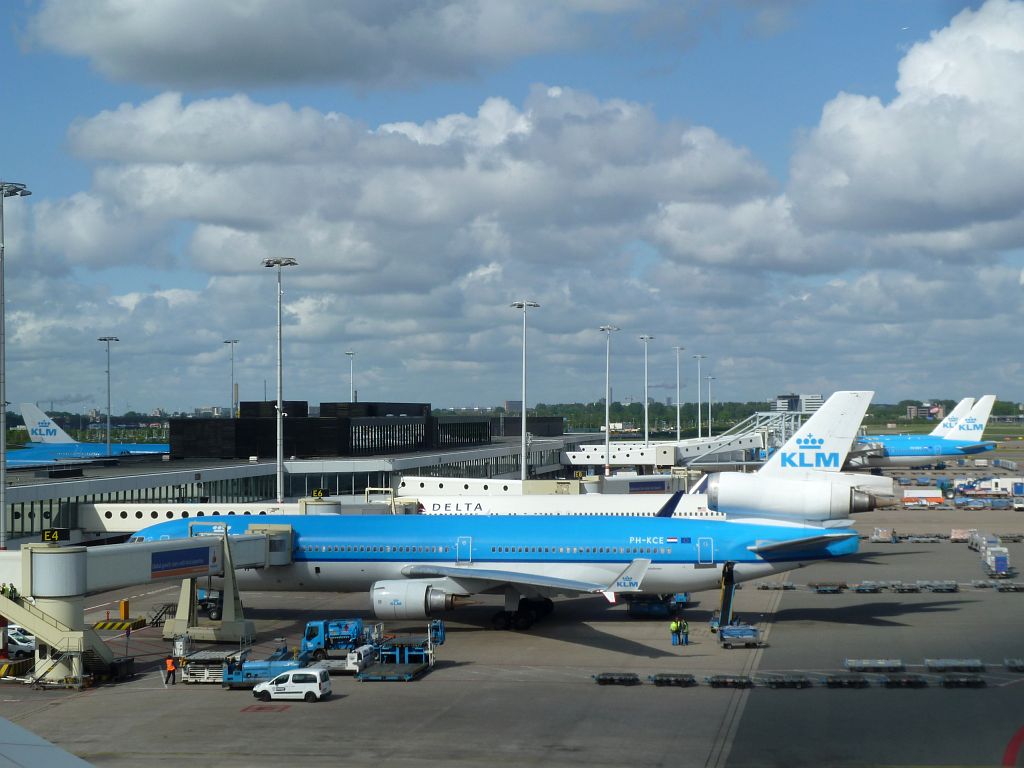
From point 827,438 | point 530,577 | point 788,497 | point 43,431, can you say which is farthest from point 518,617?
point 43,431

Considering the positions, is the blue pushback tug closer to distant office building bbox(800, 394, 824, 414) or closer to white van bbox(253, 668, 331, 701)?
white van bbox(253, 668, 331, 701)

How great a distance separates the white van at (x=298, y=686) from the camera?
3462 centimetres

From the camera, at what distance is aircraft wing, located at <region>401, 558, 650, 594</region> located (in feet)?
134

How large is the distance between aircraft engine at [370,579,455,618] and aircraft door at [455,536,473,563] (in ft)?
11.9

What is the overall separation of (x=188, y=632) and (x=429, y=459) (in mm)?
67336

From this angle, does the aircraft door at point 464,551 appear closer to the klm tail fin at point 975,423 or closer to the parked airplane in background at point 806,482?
the parked airplane in background at point 806,482

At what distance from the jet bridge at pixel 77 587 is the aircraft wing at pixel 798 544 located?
2200 centimetres

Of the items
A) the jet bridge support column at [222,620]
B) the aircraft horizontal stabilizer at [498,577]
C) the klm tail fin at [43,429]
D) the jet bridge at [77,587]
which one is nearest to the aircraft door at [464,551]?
the aircraft horizontal stabilizer at [498,577]

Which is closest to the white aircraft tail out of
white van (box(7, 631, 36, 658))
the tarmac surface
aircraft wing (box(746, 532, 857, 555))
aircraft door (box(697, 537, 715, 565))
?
the tarmac surface

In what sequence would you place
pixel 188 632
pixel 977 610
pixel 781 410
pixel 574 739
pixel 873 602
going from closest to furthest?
pixel 574 739, pixel 188 632, pixel 977 610, pixel 873 602, pixel 781 410

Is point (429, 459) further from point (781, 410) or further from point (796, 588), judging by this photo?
point (781, 410)

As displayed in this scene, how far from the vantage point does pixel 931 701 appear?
109ft

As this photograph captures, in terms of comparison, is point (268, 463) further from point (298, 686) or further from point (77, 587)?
point (298, 686)

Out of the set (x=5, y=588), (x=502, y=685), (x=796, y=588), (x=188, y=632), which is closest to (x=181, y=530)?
(x=188, y=632)
